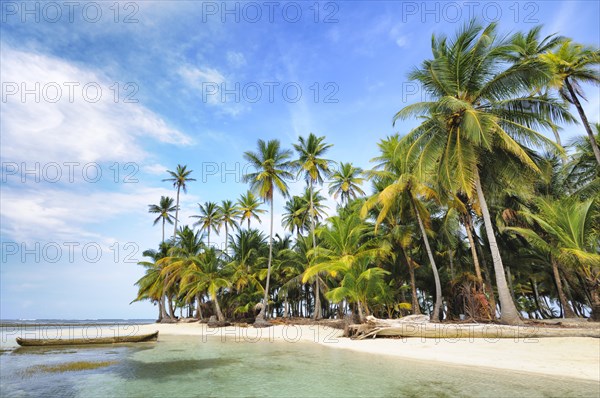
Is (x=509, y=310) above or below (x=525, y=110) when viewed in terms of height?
below

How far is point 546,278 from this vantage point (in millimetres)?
23188

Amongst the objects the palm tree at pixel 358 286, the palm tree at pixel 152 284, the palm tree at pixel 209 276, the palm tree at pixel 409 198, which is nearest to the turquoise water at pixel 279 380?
the palm tree at pixel 358 286

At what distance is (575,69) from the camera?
13.0 meters

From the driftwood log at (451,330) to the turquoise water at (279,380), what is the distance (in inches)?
126

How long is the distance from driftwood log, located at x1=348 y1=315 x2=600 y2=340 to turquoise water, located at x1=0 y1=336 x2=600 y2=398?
3.20 m

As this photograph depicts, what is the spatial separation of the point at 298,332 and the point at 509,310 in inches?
550

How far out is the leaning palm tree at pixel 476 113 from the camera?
42.6 ft

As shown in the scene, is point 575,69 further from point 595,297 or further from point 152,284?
point 152,284

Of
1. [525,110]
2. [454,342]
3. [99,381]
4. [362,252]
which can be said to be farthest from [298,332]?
[525,110]

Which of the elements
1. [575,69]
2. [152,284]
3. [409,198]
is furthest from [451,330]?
[152,284]

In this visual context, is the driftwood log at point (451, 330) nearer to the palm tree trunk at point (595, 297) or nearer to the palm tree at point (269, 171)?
the palm tree trunk at point (595, 297)

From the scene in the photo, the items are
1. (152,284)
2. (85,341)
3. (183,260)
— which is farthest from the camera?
(152,284)

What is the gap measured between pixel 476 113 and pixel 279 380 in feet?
42.4

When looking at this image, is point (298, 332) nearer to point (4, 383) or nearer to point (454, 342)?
point (454, 342)
